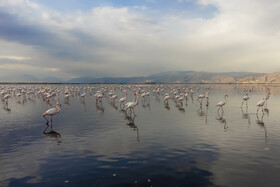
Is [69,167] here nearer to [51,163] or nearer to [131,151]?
[51,163]

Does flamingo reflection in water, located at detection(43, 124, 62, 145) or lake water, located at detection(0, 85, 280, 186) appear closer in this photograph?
lake water, located at detection(0, 85, 280, 186)

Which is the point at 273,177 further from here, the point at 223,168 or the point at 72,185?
the point at 72,185

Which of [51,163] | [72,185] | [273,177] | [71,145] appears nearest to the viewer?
[72,185]

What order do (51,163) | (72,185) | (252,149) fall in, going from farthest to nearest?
(252,149) < (51,163) < (72,185)

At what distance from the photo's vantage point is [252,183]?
7.84 metres

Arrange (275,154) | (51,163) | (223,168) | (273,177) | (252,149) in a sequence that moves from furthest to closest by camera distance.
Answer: (252,149) < (275,154) < (51,163) < (223,168) < (273,177)

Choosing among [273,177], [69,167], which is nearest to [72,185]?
[69,167]

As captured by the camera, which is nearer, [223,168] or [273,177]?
[273,177]

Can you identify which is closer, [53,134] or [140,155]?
[140,155]

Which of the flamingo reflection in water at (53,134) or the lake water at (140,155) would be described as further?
the flamingo reflection in water at (53,134)

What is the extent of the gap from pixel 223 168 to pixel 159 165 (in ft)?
9.82

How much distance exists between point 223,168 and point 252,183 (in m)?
1.44

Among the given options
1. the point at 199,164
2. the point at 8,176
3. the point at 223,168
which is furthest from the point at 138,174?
the point at 8,176

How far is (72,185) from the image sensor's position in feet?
25.5
